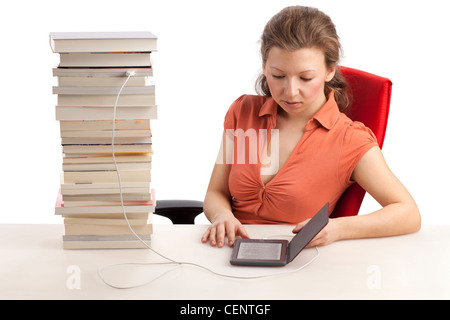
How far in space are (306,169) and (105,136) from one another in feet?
2.45

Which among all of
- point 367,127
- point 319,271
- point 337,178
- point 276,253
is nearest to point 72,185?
point 276,253

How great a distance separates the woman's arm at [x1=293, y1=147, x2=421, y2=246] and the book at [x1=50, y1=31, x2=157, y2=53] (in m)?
0.73

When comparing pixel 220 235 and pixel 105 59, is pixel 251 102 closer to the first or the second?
pixel 220 235

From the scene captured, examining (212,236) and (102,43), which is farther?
(212,236)

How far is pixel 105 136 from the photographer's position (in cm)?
186

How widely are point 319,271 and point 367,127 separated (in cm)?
72

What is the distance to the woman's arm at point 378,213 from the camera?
2.01 metres

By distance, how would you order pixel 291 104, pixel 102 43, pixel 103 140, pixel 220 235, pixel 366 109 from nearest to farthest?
pixel 102 43 < pixel 103 140 < pixel 220 235 < pixel 291 104 < pixel 366 109

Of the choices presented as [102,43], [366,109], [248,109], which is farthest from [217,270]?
[366,109]

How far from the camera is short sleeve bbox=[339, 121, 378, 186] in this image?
221 centimetres

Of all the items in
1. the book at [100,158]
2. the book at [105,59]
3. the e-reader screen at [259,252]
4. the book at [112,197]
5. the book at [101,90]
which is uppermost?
the book at [105,59]

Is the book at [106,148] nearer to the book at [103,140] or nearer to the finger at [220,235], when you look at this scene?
the book at [103,140]

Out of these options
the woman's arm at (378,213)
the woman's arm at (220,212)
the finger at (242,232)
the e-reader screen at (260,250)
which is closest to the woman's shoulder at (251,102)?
the woman's arm at (220,212)

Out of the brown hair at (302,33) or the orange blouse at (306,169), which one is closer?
the brown hair at (302,33)
